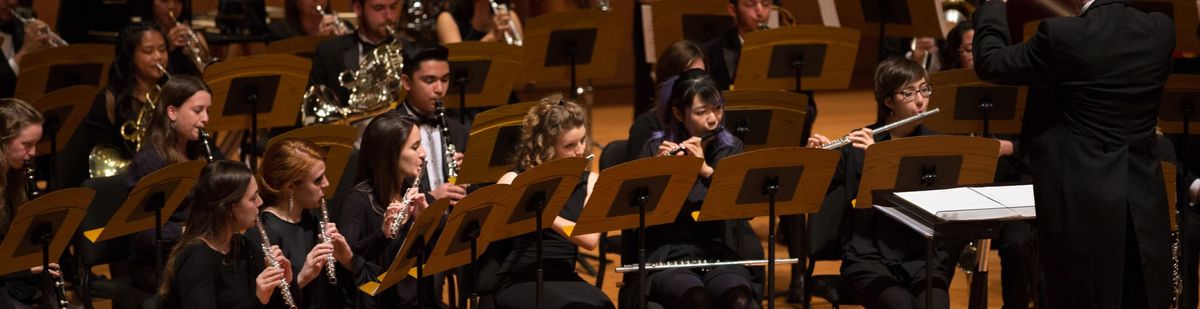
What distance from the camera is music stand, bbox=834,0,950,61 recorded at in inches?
224

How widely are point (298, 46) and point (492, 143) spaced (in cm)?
160

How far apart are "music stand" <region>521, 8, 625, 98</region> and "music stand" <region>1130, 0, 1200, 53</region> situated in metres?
1.90

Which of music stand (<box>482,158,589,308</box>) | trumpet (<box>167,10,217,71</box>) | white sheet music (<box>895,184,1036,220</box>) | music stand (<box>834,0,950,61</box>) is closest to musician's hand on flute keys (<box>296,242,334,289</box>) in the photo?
music stand (<box>482,158,589,308</box>)

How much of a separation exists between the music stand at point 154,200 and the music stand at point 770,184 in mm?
1382

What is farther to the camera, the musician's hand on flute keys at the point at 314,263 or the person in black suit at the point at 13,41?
the person in black suit at the point at 13,41

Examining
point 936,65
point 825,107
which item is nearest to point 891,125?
point 936,65

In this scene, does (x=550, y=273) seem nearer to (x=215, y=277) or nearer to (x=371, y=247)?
(x=371, y=247)

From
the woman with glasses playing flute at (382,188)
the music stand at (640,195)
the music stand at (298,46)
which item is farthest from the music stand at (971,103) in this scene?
the music stand at (298,46)

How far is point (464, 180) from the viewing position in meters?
4.23

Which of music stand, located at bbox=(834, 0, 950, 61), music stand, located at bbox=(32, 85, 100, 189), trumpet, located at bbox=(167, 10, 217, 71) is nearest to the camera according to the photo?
music stand, located at bbox=(32, 85, 100, 189)

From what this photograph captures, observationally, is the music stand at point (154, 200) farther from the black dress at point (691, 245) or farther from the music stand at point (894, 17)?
the music stand at point (894, 17)

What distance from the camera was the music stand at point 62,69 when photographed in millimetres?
5176

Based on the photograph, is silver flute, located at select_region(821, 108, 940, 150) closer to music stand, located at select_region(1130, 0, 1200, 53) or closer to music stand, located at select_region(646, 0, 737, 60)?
music stand, located at select_region(1130, 0, 1200, 53)

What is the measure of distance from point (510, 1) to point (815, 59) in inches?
102
